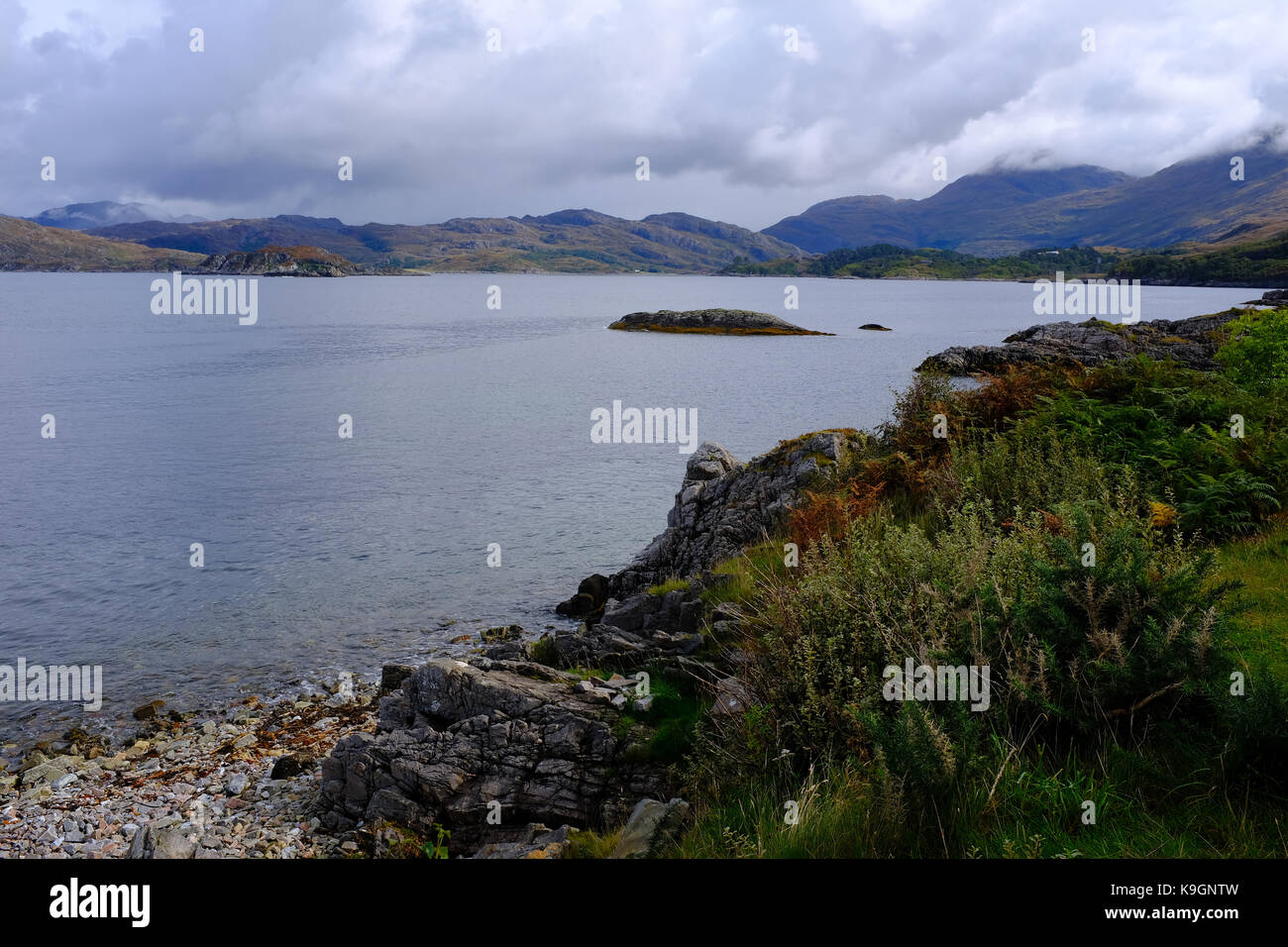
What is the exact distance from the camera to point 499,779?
890 cm

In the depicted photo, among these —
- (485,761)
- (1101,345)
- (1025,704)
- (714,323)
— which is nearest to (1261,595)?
(1025,704)

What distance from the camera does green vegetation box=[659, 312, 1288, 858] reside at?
16.2ft

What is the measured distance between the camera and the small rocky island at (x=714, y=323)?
3688 inches

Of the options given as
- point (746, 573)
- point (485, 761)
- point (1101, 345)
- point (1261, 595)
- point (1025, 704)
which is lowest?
point (485, 761)

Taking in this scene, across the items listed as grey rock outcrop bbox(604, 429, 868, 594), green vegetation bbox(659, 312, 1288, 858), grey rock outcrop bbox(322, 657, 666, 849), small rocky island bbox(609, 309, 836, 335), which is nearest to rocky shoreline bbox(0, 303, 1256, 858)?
grey rock outcrop bbox(322, 657, 666, 849)

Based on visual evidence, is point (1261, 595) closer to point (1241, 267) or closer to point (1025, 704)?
point (1025, 704)

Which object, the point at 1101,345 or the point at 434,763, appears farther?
the point at 1101,345

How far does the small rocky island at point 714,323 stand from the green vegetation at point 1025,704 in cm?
8504

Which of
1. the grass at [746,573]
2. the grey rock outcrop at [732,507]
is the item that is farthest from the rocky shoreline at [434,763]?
the grey rock outcrop at [732,507]

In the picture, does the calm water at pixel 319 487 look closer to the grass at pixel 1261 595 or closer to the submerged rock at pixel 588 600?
the submerged rock at pixel 588 600

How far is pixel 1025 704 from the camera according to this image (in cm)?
604

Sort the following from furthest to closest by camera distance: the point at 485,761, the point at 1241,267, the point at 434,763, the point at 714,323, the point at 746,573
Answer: the point at 1241,267 → the point at 714,323 → the point at 746,573 → the point at 434,763 → the point at 485,761

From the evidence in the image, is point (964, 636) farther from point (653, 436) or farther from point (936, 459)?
point (653, 436)

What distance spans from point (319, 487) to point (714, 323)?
243 ft
